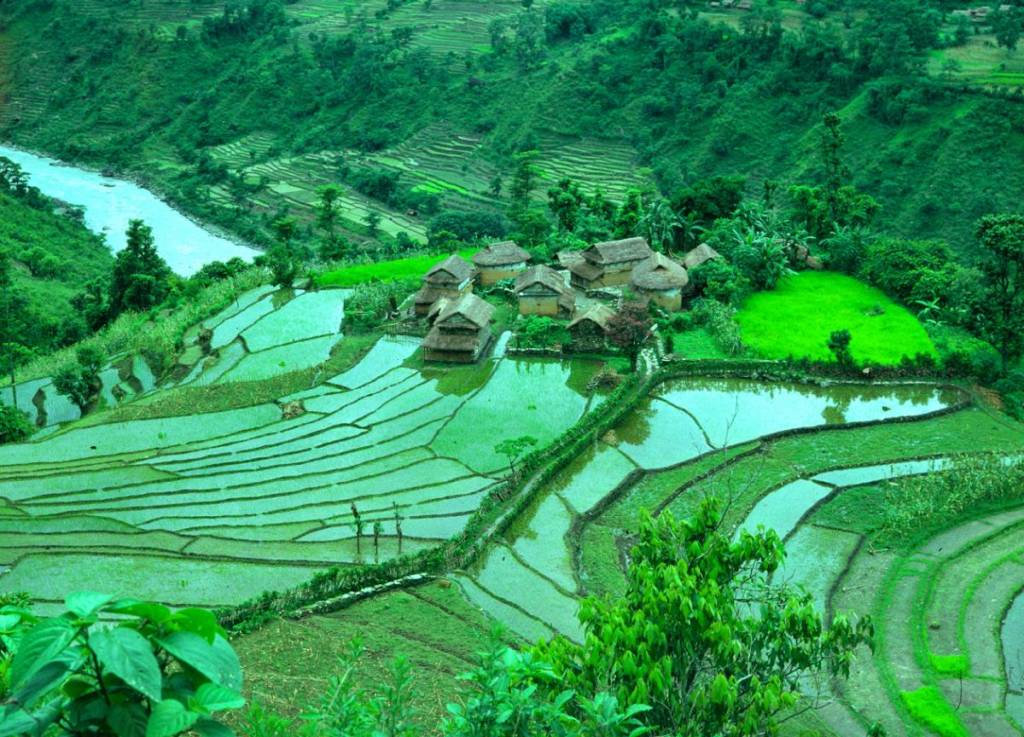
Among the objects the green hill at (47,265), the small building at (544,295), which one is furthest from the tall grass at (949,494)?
the green hill at (47,265)

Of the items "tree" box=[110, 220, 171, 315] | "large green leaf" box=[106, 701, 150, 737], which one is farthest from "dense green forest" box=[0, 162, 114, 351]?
"large green leaf" box=[106, 701, 150, 737]

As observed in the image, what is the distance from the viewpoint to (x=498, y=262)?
2805 cm

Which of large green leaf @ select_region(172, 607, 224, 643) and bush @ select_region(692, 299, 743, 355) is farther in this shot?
bush @ select_region(692, 299, 743, 355)

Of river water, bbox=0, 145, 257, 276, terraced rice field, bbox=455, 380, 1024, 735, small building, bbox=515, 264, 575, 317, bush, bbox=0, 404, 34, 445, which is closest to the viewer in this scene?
terraced rice field, bbox=455, 380, 1024, 735

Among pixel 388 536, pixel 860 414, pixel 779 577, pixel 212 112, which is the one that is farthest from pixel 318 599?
pixel 212 112

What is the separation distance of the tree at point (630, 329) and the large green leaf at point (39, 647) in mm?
19501

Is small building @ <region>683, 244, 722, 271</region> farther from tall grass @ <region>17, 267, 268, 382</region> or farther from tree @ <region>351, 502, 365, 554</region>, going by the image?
tree @ <region>351, 502, 365, 554</region>

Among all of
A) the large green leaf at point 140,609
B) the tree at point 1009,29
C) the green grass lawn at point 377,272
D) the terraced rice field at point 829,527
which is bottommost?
the green grass lawn at point 377,272

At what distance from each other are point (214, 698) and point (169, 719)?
178mm

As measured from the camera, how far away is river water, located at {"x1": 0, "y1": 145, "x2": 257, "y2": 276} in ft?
146

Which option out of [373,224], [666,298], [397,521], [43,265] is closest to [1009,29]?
[666,298]

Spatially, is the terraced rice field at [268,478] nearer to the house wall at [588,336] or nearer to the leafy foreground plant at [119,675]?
the house wall at [588,336]

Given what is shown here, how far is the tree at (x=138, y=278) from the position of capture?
3209cm

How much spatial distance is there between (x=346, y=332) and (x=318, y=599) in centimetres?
1325
